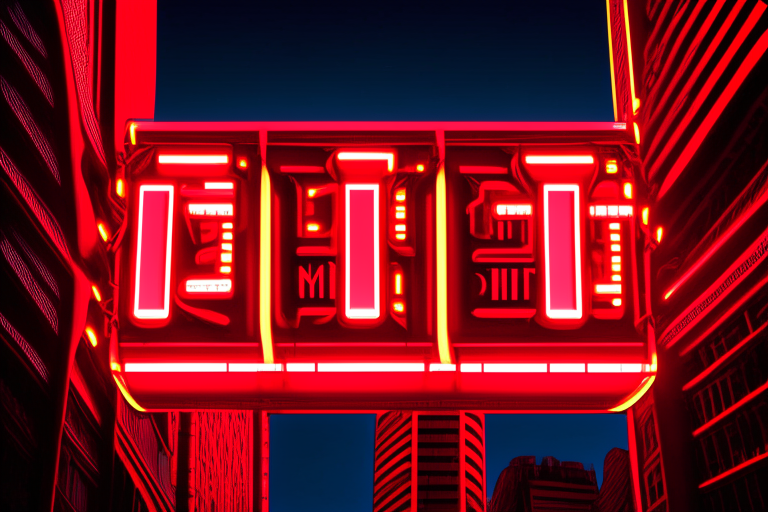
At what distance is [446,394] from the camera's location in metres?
5.29

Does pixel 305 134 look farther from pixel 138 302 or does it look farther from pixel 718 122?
pixel 718 122

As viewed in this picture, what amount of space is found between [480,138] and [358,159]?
82 centimetres

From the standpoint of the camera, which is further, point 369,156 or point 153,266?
point 369,156

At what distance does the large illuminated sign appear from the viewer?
17.1 ft

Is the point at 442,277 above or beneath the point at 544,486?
beneath

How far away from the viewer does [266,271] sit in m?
5.27

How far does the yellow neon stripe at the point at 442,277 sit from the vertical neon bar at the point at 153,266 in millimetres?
1624

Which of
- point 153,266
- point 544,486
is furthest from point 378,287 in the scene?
point 544,486

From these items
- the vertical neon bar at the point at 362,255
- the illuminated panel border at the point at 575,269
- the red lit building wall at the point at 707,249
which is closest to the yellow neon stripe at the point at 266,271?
the vertical neon bar at the point at 362,255

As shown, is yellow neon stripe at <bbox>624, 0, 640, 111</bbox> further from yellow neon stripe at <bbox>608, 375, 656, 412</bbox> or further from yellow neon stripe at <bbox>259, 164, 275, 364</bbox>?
yellow neon stripe at <bbox>259, 164, 275, 364</bbox>

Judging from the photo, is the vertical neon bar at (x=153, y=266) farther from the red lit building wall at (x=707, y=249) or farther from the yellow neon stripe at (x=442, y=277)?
the red lit building wall at (x=707, y=249)

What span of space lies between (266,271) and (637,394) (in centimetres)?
238

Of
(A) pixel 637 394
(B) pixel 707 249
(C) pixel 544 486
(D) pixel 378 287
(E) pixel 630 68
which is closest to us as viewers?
(D) pixel 378 287

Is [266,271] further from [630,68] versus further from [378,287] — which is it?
[630,68]
